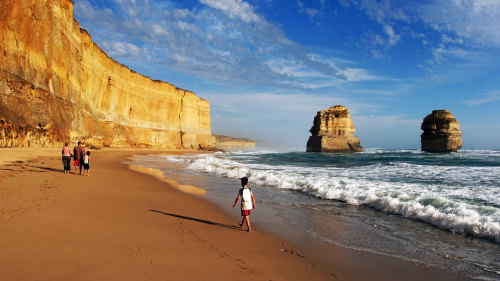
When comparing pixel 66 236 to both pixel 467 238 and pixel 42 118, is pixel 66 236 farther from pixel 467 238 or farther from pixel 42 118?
pixel 42 118

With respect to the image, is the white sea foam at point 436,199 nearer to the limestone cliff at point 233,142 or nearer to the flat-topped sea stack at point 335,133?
the flat-topped sea stack at point 335,133

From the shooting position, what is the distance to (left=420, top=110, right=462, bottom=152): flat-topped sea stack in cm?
4162

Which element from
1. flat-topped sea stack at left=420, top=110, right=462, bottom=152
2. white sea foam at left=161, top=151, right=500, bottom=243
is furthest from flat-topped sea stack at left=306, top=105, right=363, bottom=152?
white sea foam at left=161, top=151, right=500, bottom=243

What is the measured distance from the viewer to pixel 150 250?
368cm

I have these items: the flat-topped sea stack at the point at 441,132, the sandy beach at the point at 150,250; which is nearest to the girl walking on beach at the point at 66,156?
the sandy beach at the point at 150,250

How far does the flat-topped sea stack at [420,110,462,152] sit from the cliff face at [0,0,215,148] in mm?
47598

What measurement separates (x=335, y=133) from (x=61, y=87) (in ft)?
143

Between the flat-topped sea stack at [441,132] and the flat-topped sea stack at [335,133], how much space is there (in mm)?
11804

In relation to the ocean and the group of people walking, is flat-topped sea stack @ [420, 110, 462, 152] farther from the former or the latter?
the group of people walking

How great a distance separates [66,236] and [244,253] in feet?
8.32

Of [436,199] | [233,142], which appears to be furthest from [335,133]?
[233,142]

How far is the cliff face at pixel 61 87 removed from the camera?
19.0 m

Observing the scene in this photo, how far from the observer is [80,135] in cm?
2900

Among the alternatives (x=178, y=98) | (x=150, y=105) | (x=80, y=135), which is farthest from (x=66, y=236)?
(x=178, y=98)
